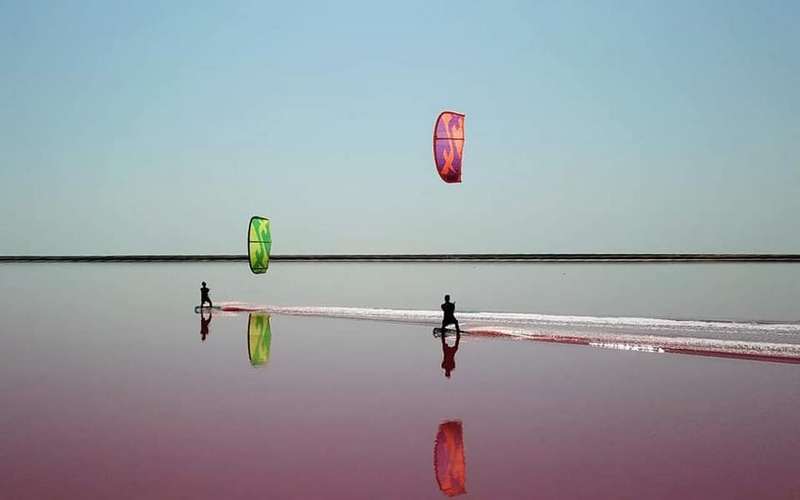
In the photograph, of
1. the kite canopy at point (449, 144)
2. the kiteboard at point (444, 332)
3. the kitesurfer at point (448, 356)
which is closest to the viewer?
the kitesurfer at point (448, 356)

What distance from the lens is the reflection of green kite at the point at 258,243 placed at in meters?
26.7

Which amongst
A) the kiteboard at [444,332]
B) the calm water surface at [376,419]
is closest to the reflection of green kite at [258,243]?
the calm water surface at [376,419]

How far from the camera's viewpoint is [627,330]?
64.5ft

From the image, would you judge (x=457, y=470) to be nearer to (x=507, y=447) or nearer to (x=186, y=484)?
(x=507, y=447)

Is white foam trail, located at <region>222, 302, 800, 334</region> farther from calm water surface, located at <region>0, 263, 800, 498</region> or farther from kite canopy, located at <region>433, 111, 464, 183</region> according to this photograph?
kite canopy, located at <region>433, 111, 464, 183</region>

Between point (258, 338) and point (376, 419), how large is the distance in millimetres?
9018

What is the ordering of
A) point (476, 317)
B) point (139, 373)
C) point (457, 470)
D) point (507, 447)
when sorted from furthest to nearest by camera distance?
point (476, 317)
point (139, 373)
point (507, 447)
point (457, 470)

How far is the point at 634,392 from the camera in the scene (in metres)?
11.1

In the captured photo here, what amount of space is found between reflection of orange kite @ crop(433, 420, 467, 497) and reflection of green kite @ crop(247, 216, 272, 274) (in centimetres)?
1834

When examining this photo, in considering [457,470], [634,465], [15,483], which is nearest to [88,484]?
[15,483]

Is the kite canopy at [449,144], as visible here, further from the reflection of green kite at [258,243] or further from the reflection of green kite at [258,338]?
the reflection of green kite at [258,243]

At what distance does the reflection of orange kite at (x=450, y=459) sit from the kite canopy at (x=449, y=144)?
32.1 ft

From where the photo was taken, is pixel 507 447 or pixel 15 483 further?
pixel 507 447

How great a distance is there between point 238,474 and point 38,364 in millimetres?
8101
